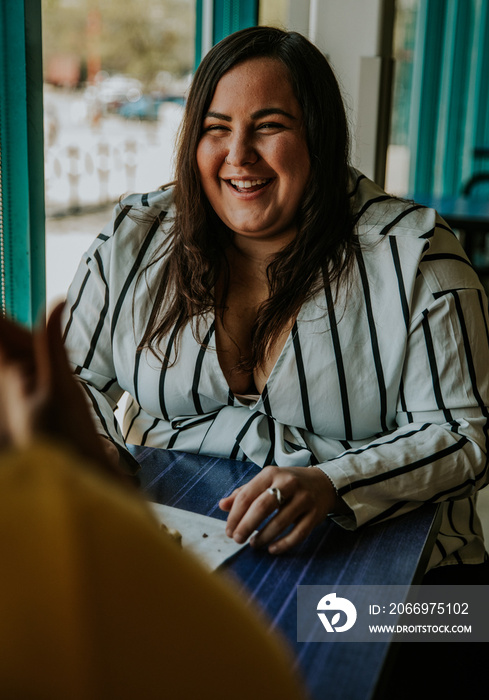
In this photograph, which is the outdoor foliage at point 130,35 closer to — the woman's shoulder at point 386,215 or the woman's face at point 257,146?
the woman's face at point 257,146

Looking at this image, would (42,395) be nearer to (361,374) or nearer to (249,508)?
(249,508)

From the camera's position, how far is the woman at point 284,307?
1.29 meters

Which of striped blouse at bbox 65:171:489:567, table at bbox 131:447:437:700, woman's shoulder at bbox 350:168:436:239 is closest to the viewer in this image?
table at bbox 131:447:437:700

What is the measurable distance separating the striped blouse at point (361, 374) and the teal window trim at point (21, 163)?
0.60ft

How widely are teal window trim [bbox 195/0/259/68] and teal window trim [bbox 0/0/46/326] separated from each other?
1153mm

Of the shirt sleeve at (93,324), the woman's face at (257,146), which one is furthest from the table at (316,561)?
the woman's face at (257,146)

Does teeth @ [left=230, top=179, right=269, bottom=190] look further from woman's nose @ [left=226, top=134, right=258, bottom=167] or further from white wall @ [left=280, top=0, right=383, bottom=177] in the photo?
white wall @ [left=280, top=0, right=383, bottom=177]

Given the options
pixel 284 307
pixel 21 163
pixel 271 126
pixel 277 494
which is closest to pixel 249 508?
pixel 277 494

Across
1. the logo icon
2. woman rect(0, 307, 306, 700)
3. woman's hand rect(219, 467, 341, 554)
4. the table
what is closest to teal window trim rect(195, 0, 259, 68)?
the table

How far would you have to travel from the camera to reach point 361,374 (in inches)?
52.2

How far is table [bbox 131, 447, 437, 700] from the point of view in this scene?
774 mm

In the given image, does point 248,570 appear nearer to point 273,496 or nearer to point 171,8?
point 273,496

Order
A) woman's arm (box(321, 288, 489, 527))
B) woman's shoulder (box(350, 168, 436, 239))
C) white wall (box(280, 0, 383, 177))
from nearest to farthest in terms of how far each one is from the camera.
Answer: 1. woman's arm (box(321, 288, 489, 527))
2. woman's shoulder (box(350, 168, 436, 239))
3. white wall (box(280, 0, 383, 177))

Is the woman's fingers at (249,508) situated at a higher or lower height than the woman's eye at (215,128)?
lower
